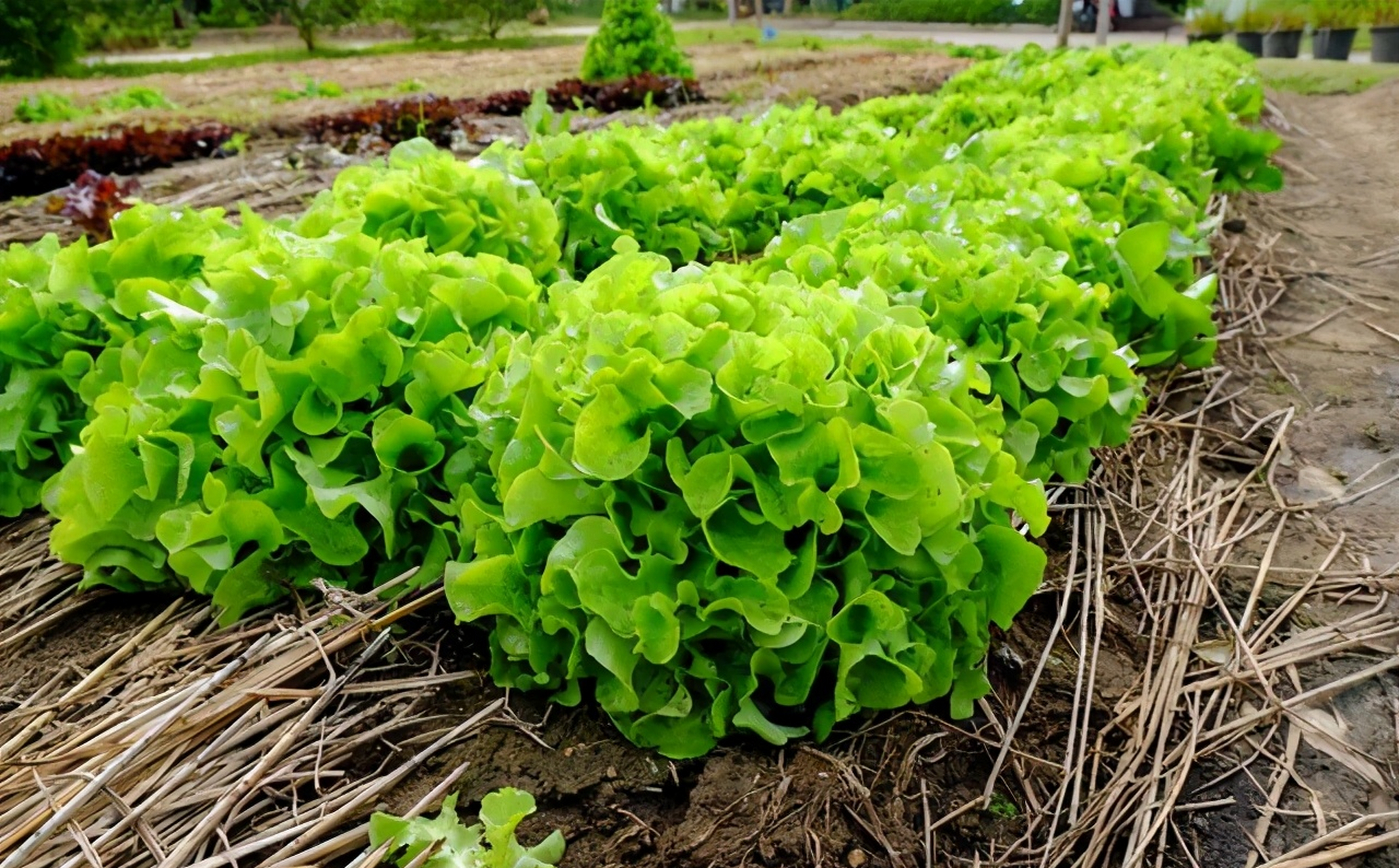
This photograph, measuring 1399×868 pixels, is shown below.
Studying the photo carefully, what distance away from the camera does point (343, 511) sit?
266cm

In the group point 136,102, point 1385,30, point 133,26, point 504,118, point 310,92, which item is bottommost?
point 1385,30

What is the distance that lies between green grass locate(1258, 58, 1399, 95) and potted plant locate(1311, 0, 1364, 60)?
85 cm

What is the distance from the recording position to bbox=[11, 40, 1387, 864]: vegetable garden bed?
6.89ft

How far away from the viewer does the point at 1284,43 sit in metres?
20.5

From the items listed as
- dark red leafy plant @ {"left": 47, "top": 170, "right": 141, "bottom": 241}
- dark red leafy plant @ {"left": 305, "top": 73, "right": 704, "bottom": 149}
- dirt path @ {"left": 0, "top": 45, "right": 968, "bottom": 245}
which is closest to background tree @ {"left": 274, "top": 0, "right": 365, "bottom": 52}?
dirt path @ {"left": 0, "top": 45, "right": 968, "bottom": 245}

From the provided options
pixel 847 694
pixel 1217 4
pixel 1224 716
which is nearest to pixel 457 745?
pixel 847 694

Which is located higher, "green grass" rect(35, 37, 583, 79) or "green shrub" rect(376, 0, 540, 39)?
"green shrub" rect(376, 0, 540, 39)

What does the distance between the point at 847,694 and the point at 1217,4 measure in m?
A: 24.7

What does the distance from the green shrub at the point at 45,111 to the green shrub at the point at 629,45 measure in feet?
19.7

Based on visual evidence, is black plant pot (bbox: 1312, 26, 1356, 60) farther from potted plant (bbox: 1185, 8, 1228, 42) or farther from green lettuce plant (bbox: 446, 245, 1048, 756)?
green lettuce plant (bbox: 446, 245, 1048, 756)

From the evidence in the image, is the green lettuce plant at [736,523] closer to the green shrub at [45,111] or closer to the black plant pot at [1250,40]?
the green shrub at [45,111]

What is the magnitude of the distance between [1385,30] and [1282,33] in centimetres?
425

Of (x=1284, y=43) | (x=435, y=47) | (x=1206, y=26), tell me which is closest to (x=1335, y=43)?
(x=1284, y=43)

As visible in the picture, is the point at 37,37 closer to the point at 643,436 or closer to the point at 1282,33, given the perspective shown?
the point at 643,436
